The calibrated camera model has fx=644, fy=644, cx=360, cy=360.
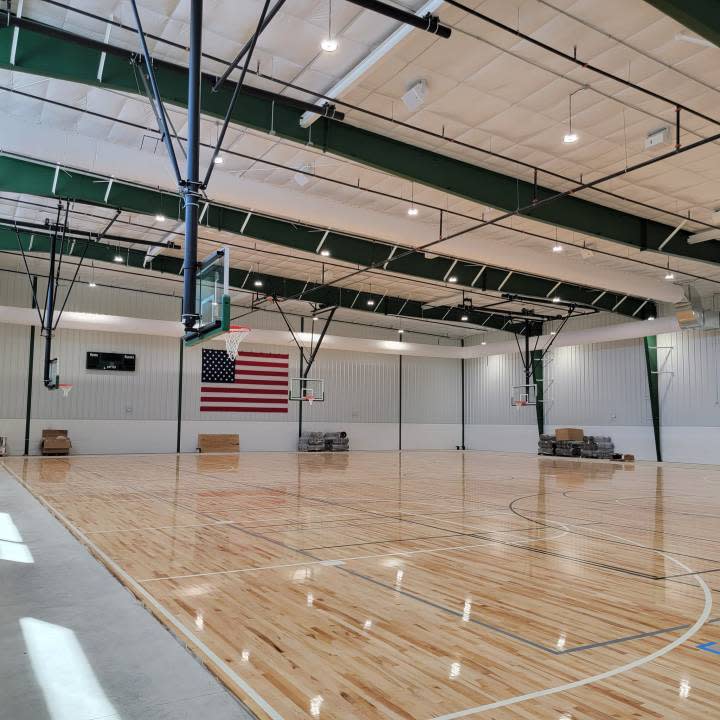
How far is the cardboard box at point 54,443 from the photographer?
29.8 metres

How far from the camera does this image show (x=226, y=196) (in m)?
16.2

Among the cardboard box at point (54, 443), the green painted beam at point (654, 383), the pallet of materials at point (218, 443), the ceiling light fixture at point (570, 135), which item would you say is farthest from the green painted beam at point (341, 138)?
the pallet of materials at point (218, 443)

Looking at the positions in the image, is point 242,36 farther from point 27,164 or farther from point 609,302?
point 609,302

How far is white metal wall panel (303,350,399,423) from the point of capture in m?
39.0

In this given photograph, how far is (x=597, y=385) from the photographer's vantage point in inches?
1403

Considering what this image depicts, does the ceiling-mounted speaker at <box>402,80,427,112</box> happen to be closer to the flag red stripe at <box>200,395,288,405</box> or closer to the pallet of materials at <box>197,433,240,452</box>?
the flag red stripe at <box>200,395,288,405</box>

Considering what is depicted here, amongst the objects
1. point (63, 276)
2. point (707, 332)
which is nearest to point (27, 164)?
point (63, 276)

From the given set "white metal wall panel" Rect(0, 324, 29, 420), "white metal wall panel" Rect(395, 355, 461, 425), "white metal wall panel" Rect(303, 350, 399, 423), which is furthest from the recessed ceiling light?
"white metal wall panel" Rect(395, 355, 461, 425)

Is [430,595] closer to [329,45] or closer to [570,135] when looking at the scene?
[329,45]

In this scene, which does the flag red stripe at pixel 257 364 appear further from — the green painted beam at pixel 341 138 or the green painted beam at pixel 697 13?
the green painted beam at pixel 697 13

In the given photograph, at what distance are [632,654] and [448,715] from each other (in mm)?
1995

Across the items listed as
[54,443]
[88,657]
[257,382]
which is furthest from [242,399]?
[88,657]

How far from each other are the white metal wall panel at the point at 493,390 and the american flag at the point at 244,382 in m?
13.8

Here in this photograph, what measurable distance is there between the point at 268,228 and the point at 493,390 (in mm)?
24821
